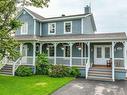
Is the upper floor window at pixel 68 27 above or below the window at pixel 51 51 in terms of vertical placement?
above

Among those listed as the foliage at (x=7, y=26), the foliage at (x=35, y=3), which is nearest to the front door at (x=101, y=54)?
the foliage at (x=35, y=3)

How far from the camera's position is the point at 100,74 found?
17234 mm

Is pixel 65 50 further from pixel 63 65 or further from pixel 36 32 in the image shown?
pixel 36 32

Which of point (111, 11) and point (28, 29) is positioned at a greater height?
point (111, 11)

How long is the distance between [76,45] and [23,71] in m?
7.04

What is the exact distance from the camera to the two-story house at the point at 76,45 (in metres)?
17.3

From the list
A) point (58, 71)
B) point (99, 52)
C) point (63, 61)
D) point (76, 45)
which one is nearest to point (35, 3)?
point (58, 71)

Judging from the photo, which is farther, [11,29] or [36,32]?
[36,32]

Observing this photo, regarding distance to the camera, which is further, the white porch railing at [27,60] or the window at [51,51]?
the window at [51,51]

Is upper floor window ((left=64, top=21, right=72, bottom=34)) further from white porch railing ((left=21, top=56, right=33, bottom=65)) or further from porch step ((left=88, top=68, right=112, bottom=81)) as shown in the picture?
porch step ((left=88, top=68, right=112, bottom=81))

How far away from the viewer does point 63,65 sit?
730 inches

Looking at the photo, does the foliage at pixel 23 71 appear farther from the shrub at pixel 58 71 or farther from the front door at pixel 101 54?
the front door at pixel 101 54

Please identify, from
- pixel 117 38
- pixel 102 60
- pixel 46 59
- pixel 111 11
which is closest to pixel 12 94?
pixel 46 59

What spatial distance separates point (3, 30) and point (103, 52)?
1228cm
